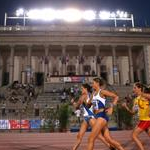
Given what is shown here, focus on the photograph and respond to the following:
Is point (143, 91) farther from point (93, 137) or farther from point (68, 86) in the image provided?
point (68, 86)

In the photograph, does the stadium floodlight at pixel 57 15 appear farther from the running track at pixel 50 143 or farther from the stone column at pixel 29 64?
the running track at pixel 50 143

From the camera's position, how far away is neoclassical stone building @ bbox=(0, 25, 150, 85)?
5766 cm

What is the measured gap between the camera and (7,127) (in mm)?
24406

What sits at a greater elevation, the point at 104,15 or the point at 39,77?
the point at 104,15

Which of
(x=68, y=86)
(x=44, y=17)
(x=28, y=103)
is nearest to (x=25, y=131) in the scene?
(x=28, y=103)

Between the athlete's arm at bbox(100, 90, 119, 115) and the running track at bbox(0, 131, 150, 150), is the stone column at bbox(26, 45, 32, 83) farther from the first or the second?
the athlete's arm at bbox(100, 90, 119, 115)

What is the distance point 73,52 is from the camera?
62.7m

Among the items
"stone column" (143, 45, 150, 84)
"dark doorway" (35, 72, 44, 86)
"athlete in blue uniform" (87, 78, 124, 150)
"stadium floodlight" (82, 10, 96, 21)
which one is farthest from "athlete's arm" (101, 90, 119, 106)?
"stadium floodlight" (82, 10, 96, 21)

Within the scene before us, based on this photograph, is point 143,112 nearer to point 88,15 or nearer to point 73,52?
point 73,52

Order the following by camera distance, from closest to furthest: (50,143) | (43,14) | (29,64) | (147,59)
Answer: (50,143)
(29,64)
(147,59)
(43,14)

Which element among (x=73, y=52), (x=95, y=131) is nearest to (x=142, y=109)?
(x=95, y=131)

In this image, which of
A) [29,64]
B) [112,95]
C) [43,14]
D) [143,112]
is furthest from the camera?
[43,14]

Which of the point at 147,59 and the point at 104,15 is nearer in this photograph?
the point at 147,59

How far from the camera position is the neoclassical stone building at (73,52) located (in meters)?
57.7
